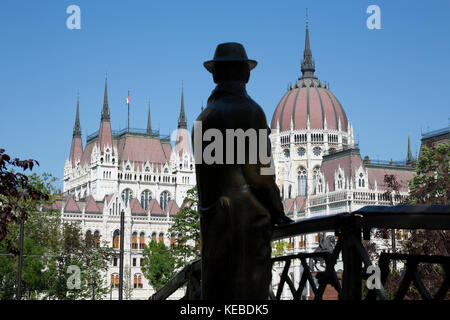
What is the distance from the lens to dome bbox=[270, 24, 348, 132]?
123000 mm

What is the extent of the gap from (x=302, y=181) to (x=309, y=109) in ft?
43.8

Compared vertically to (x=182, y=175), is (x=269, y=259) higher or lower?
lower

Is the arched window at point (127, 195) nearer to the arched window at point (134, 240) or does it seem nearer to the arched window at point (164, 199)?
the arched window at point (164, 199)

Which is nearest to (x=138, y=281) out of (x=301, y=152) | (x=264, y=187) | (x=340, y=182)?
(x=340, y=182)

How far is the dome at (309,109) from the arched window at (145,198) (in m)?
25.0

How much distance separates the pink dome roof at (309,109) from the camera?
123000mm

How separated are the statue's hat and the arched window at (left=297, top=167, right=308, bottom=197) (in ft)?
370

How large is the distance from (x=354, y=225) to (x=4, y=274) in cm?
4211

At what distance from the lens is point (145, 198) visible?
123312 mm

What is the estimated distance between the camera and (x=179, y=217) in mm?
46219

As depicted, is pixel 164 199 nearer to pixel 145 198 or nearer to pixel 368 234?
pixel 145 198
